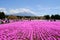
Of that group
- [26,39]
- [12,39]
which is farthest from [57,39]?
[12,39]

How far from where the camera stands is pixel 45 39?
348 inches

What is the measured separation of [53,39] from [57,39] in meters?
0.22

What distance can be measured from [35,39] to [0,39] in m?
1.77

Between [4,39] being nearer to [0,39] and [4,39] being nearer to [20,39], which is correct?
[0,39]

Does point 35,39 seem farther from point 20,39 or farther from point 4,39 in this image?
point 4,39

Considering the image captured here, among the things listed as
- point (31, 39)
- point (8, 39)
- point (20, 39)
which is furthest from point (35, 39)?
point (8, 39)

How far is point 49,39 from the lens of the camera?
8797 mm

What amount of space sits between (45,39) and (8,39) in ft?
6.09

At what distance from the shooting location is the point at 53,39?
8859 mm

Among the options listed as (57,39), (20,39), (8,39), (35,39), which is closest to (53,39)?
(57,39)

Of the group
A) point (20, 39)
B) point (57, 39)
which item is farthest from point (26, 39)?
point (57, 39)

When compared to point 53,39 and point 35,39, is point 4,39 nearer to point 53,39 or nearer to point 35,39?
point 35,39

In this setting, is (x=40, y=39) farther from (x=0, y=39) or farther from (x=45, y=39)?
(x=0, y=39)

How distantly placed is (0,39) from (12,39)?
589 mm
